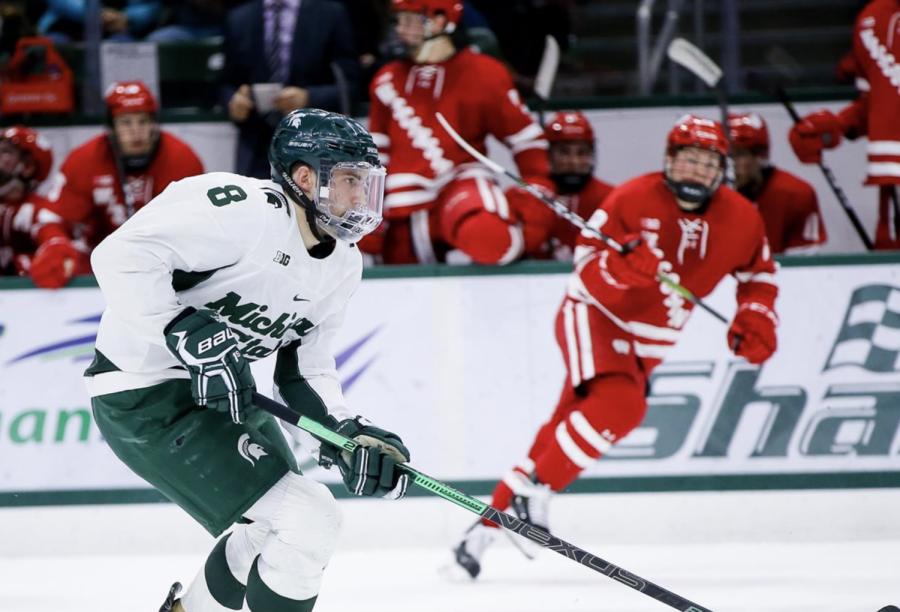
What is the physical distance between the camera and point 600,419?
4168mm

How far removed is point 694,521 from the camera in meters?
4.79

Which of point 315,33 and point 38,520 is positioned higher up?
point 315,33

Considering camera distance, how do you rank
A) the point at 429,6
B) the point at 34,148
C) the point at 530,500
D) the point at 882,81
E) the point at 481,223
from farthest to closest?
1. the point at 34,148
2. the point at 882,81
3. the point at 429,6
4. the point at 481,223
5. the point at 530,500

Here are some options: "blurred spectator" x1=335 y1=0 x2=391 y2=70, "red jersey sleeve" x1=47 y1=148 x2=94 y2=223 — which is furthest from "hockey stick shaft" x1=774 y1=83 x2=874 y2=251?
"red jersey sleeve" x1=47 y1=148 x2=94 y2=223

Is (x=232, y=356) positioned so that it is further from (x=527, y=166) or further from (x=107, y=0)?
(x=107, y=0)

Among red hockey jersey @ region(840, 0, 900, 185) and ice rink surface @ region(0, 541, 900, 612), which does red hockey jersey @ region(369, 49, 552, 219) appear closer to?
red hockey jersey @ region(840, 0, 900, 185)

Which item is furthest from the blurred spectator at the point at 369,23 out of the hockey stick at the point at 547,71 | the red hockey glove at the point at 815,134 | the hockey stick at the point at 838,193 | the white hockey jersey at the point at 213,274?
the white hockey jersey at the point at 213,274

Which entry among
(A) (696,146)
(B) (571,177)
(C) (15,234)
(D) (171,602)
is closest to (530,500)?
(A) (696,146)

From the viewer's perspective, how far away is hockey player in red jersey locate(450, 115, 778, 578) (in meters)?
4.20

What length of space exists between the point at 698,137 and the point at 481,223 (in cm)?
89

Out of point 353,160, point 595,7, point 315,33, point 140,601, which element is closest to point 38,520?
point 140,601

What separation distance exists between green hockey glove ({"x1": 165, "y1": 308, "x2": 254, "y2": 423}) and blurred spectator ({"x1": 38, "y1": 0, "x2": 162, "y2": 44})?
3.79 m

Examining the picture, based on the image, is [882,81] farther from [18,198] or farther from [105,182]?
[18,198]

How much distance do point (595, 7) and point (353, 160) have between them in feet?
13.6
